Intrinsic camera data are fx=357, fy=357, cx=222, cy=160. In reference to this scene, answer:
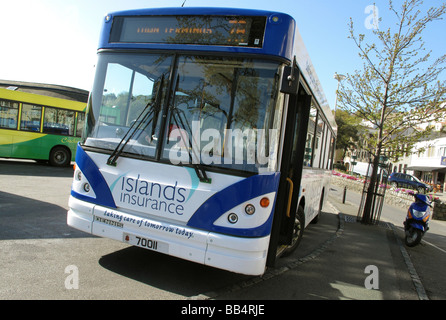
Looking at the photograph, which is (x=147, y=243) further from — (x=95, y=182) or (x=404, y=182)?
(x=404, y=182)

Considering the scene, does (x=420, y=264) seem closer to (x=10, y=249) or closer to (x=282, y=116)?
(x=282, y=116)

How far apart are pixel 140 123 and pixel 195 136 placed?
2.46ft

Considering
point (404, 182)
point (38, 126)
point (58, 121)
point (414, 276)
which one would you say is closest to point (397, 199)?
point (404, 182)

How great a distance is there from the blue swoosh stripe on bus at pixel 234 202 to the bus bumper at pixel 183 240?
0.07m

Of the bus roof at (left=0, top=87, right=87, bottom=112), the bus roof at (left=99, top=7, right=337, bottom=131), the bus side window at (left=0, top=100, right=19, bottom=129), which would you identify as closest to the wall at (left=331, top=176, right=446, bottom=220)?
the bus roof at (left=99, top=7, right=337, bottom=131)

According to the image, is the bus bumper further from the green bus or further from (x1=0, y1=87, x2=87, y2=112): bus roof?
(x1=0, y1=87, x2=87, y2=112): bus roof

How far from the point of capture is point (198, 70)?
4.28m

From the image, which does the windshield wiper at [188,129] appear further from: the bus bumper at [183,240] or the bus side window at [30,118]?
the bus side window at [30,118]

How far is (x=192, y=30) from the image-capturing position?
4.39 metres

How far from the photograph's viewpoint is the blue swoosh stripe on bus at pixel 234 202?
12.8ft

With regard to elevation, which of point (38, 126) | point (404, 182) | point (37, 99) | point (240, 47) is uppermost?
point (240, 47)

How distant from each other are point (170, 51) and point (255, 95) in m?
1.23

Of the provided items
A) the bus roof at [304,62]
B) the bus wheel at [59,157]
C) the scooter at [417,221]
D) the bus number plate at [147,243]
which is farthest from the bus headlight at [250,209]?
the bus wheel at [59,157]

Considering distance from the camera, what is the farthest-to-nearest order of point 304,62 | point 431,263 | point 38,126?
point 38,126
point 431,263
point 304,62
